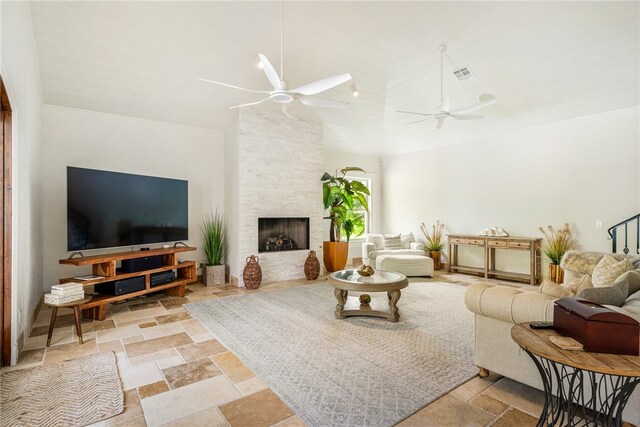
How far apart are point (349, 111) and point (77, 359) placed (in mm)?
5658

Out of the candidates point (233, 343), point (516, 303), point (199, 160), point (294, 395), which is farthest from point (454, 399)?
point (199, 160)

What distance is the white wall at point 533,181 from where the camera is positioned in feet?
16.4

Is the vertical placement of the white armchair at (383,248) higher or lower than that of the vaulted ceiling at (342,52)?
lower

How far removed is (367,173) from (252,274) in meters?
4.49

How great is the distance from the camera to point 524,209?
602cm

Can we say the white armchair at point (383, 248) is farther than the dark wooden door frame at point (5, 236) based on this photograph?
Yes

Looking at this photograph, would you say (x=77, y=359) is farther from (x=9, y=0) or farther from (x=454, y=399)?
→ (x=454, y=399)

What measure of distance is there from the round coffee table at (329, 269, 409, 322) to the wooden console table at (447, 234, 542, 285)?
3.07 m

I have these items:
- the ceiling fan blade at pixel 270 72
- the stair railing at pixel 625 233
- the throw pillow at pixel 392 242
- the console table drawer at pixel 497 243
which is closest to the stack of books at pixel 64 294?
the ceiling fan blade at pixel 270 72

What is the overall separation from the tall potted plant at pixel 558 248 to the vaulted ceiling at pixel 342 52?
6.62 ft

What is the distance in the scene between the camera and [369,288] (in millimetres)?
3480

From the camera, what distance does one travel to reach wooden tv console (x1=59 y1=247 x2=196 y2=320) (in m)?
3.71

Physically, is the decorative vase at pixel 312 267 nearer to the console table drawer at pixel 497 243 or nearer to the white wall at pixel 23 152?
A: the console table drawer at pixel 497 243

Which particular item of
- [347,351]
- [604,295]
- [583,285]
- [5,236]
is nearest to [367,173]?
[347,351]
